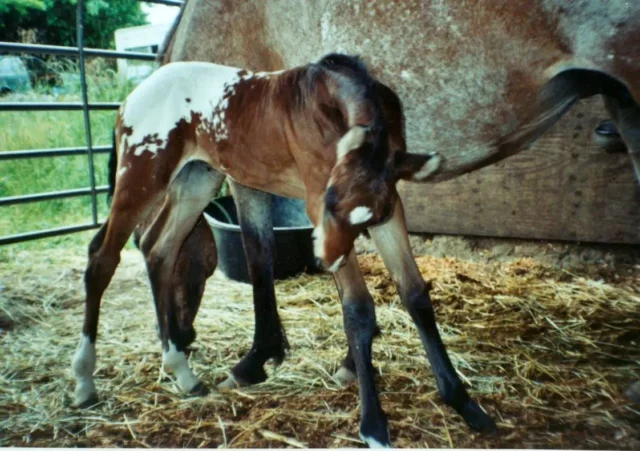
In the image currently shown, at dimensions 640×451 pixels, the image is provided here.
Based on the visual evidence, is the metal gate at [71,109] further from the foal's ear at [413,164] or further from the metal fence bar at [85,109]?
the foal's ear at [413,164]

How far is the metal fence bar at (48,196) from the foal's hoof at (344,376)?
4.31ft

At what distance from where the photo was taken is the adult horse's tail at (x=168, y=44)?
2.57 meters

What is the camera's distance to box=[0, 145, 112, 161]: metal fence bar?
2.38 m

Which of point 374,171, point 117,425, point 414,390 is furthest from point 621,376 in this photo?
point 117,425

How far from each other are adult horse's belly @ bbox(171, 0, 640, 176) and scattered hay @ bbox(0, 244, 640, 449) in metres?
0.82

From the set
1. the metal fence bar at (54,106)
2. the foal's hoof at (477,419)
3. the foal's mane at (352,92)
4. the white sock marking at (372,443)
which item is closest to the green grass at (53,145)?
the metal fence bar at (54,106)

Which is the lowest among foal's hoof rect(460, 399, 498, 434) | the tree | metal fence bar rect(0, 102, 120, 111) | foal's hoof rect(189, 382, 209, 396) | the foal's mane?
foal's hoof rect(189, 382, 209, 396)

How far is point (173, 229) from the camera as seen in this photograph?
2.38 meters

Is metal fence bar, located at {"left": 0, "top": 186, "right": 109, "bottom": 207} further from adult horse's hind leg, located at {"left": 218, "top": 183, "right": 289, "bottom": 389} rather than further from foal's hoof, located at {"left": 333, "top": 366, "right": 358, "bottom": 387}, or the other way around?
foal's hoof, located at {"left": 333, "top": 366, "right": 358, "bottom": 387}

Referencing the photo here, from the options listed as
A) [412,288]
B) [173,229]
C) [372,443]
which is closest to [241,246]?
[173,229]

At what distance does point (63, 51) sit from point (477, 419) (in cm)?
211

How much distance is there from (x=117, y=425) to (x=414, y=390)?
3.34ft

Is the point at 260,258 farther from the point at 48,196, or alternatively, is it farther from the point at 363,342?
the point at 48,196

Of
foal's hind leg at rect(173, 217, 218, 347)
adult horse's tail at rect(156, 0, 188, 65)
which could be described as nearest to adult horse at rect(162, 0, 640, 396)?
foal's hind leg at rect(173, 217, 218, 347)
